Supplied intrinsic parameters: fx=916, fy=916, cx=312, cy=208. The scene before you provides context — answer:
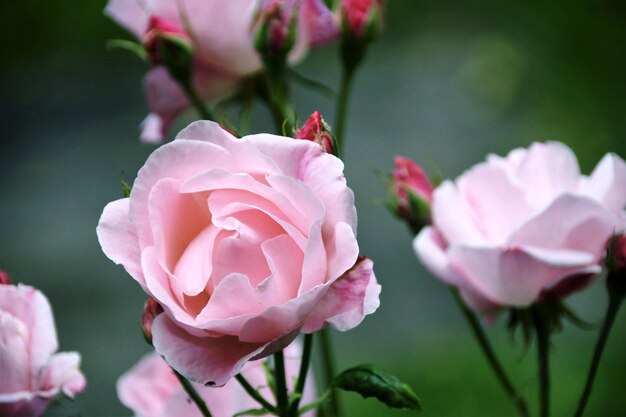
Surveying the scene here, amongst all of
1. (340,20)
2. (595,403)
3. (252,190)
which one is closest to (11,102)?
(595,403)

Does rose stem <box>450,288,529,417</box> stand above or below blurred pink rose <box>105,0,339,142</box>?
below

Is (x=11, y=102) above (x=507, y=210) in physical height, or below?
below

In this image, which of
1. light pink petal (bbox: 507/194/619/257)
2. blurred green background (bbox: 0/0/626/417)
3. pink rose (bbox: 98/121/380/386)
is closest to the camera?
pink rose (bbox: 98/121/380/386)

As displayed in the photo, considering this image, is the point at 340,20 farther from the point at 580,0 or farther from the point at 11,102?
the point at 11,102

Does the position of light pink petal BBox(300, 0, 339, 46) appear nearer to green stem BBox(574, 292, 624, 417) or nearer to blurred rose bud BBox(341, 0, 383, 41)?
blurred rose bud BBox(341, 0, 383, 41)

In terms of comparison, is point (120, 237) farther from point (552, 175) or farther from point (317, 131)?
point (552, 175)

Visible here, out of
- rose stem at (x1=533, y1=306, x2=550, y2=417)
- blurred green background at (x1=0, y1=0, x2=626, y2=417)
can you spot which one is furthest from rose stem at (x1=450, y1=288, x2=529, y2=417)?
blurred green background at (x1=0, y1=0, x2=626, y2=417)
